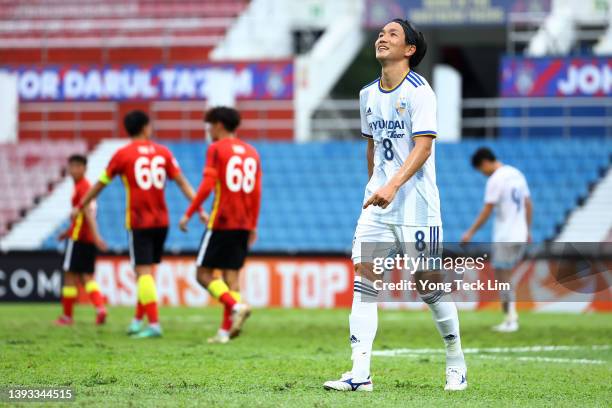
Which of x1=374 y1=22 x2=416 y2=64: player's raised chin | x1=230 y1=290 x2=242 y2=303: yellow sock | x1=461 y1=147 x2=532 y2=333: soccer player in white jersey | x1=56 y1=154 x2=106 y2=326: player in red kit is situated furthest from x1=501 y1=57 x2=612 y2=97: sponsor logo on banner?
x1=374 y1=22 x2=416 y2=64: player's raised chin

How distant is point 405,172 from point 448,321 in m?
1.00

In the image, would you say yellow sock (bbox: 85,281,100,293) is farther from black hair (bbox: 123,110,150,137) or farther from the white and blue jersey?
the white and blue jersey

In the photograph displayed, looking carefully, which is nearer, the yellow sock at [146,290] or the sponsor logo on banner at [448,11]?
the yellow sock at [146,290]

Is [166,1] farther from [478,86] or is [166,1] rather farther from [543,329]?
[543,329]

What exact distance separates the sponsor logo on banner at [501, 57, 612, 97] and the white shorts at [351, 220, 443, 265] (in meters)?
17.7

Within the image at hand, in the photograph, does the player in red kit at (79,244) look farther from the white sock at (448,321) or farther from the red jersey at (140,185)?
the white sock at (448,321)

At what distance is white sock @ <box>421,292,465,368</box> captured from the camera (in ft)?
23.7

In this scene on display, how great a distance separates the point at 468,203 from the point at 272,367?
570 inches

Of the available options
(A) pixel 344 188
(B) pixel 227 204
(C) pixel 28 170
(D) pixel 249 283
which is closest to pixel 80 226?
(B) pixel 227 204

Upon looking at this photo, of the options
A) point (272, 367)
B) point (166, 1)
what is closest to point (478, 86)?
point (166, 1)

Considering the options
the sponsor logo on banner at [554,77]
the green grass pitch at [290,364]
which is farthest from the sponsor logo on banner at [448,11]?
the green grass pitch at [290,364]

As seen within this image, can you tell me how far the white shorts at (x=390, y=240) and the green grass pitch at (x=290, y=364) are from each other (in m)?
0.85

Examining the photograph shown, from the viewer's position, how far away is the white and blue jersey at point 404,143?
23.5ft

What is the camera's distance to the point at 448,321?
7.27 metres
